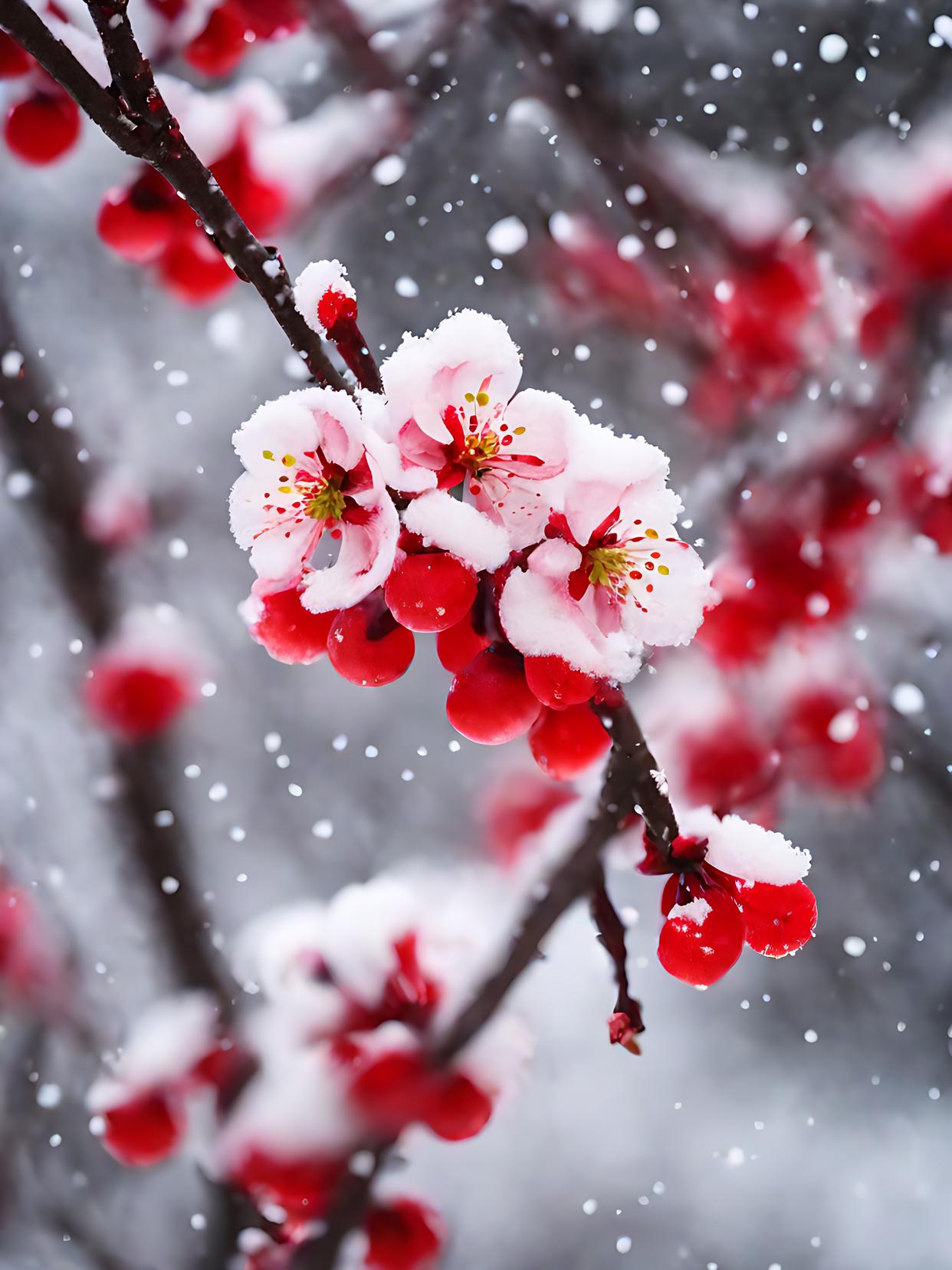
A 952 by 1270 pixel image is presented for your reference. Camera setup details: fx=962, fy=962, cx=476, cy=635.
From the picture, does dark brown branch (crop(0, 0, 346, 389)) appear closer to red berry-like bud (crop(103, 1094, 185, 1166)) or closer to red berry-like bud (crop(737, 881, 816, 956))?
red berry-like bud (crop(737, 881, 816, 956))

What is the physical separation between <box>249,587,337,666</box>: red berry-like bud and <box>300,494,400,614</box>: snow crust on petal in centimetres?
2

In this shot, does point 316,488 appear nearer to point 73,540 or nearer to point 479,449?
point 479,449

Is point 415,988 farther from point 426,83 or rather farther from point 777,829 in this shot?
point 426,83

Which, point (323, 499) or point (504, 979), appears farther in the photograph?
point (504, 979)

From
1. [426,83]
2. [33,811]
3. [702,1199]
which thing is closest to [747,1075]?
[702,1199]

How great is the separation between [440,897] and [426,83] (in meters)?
0.40

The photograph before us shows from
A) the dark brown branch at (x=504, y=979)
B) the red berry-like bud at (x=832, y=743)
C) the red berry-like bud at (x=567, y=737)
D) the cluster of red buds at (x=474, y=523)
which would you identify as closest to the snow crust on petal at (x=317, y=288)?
the cluster of red buds at (x=474, y=523)

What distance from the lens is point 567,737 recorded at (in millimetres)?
247

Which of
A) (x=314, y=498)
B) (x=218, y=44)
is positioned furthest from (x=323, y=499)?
(x=218, y=44)

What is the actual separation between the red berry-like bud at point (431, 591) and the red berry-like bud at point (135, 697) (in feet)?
1.02

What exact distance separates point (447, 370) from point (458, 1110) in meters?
0.36

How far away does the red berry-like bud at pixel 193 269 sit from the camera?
472 mm

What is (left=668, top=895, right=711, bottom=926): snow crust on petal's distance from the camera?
22 cm

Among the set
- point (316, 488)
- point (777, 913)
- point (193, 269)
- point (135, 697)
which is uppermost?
point (193, 269)
